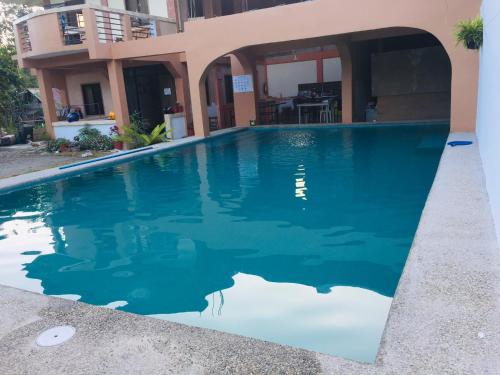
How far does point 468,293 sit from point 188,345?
1908 millimetres

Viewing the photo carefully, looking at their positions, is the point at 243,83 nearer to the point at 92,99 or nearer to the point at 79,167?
the point at 92,99

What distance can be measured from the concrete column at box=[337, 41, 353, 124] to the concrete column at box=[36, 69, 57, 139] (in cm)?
1162

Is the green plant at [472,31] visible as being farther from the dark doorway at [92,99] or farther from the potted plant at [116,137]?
the dark doorway at [92,99]

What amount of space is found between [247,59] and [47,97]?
8265 mm

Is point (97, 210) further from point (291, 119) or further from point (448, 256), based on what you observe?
point (291, 119)

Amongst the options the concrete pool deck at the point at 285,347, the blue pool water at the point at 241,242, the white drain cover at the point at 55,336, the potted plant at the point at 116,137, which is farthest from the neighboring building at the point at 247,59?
the white drain cover at the point at 55,336

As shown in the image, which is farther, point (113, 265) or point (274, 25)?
point (274, 25)

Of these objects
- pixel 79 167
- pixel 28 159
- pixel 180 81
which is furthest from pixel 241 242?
pixel 180 81

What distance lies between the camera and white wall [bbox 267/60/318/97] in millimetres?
22656

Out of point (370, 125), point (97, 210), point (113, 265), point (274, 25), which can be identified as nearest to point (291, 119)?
point (370, 125)

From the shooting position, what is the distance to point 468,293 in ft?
9.58

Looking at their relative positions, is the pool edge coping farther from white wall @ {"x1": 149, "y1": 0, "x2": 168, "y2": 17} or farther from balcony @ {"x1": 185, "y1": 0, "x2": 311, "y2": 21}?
balcony @ {"x1": 185, "y1": 0, "x2": 311, "y2": 21}

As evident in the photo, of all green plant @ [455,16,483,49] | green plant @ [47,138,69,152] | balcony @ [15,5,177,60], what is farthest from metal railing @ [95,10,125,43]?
green plant @ [455,16,483,49]

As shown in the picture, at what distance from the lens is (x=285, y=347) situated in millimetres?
2568
